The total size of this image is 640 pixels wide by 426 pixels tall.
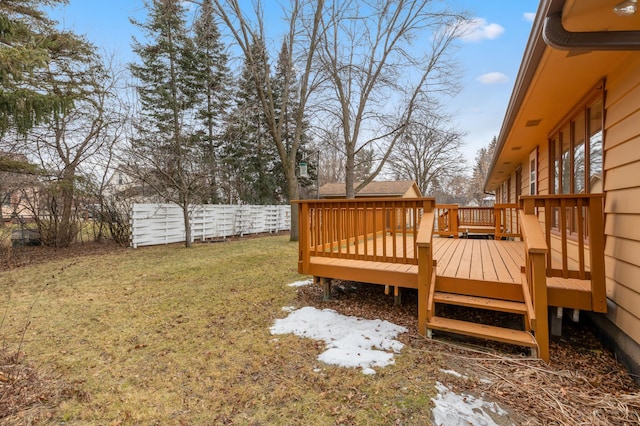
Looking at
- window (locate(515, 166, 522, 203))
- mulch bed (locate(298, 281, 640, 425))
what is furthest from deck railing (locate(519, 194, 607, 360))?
window (locate(515, 166, 522, 203))

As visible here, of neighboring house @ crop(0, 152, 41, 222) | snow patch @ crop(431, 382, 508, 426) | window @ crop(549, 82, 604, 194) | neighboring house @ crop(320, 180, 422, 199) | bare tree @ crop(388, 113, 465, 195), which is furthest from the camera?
bare tree @ crop(388, 113, 465, 195)

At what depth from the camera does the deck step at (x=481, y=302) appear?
275cm

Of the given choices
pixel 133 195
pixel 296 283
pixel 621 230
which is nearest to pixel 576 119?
pixel 621 230

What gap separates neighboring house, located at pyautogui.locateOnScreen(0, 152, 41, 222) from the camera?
772cm

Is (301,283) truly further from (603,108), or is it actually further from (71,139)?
(71,139)

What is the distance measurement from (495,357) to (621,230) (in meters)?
1.55

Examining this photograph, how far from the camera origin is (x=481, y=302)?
296 centimetres

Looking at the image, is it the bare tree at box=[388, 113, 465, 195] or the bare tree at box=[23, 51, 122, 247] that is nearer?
the bare tree at box=[23, 51, 122, 247]

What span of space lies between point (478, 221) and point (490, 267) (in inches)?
293

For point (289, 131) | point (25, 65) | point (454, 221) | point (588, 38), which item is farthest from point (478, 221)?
point (289, 131)

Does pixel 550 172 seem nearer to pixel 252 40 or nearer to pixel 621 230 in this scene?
pixel 621 230

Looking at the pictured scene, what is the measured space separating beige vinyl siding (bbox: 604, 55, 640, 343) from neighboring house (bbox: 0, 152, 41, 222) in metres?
11.2

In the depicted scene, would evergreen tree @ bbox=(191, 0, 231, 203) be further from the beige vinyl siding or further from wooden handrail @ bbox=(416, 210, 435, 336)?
the beige vinyl siding

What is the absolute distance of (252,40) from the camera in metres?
10.7
